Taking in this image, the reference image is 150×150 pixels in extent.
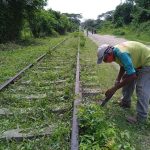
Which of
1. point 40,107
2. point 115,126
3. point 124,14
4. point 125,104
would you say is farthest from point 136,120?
point 124,14

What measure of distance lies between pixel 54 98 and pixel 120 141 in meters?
2.40

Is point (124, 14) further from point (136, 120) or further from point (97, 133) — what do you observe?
point (97, 133)

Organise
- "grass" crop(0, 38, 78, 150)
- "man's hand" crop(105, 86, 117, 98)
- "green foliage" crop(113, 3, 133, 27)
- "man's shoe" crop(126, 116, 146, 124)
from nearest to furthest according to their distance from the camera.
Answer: "grass" crop(0, 38, 78, 150)
"man's hand" crop(105, 86, 117, 98)
"man's shoe" crop(126, 116, 146, 124)
"green foliage" crop(113, 3, 133, 27)

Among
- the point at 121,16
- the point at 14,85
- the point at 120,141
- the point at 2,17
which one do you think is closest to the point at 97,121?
the point at 120,141

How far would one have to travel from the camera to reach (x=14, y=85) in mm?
8281

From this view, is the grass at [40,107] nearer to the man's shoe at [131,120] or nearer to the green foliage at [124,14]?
the man's shoe at [131,120]

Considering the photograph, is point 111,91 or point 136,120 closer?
point 111,91

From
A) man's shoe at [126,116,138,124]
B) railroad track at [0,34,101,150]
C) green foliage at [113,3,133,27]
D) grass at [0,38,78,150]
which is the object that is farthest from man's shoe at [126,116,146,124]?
green foliage at [113,3,133,27]

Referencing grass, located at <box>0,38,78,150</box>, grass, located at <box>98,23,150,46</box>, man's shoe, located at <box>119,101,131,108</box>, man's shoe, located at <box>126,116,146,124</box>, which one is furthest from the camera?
grass, located at <box>98,23,150,46</box>

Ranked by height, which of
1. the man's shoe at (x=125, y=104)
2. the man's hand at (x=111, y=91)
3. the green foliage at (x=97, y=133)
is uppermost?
the man's hand at (x=111, y=91)

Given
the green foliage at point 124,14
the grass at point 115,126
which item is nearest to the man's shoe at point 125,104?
the grass at point 115,126

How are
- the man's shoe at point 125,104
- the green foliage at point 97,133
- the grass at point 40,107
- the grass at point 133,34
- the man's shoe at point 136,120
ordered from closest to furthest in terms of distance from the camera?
the green foliage at point 97,133, the grass at point 40,107, the man's shoe at point 136,120, the man's shoe at point 125,104, the grass at point 133,34

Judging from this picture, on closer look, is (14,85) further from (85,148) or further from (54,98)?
(85,148)

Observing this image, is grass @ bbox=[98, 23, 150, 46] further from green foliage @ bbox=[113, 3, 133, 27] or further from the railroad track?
the railroad track
